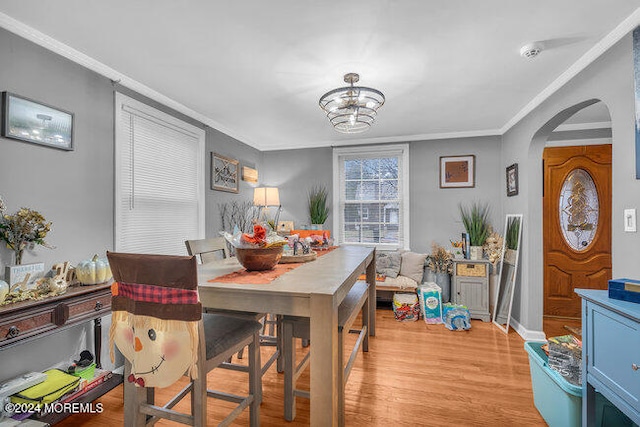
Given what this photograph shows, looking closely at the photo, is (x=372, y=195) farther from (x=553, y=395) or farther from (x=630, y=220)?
(x=553, y=395)

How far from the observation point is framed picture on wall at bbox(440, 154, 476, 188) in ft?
14.2

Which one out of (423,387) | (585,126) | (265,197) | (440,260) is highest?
(585,126)

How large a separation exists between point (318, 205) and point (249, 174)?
1154mm

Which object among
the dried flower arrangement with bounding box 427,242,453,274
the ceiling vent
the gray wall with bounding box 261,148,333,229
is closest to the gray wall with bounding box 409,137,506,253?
the dried flower arrangement with bounding box 427,242,453,274

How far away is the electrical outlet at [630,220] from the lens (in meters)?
1.79

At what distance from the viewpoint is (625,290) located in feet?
4.52

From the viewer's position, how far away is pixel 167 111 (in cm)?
311

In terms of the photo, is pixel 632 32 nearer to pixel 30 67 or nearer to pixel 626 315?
pixel 626 315

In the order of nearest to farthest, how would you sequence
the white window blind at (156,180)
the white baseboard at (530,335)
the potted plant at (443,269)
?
the white window blind at (156,180)
the white baseboard at (530,335)
the potted plant at (443,269)

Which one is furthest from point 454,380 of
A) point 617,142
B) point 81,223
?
point 81,223

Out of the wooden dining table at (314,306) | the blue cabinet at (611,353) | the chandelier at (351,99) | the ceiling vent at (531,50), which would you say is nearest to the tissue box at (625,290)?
the blue cabinet at (611,353)

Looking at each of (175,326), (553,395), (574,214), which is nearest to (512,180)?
(574,214)

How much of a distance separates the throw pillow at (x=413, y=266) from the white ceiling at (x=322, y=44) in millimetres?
2034

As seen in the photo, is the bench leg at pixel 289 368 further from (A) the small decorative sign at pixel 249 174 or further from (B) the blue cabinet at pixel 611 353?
(A) the small decorative sign at pixel 249 174
